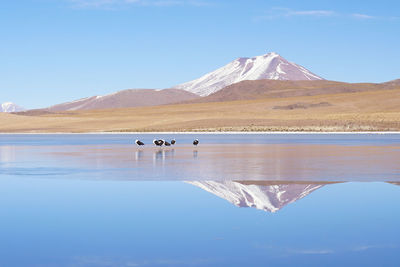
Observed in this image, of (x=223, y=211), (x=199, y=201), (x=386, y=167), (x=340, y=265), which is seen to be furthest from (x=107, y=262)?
(x=386, y=167)

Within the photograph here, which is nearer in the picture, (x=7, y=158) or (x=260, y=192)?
(x=260, y=192)

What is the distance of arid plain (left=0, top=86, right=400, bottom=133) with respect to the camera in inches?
2643

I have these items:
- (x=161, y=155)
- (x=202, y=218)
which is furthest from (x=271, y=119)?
(x=202, y=218)

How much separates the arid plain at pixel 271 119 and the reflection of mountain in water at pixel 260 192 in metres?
48.9

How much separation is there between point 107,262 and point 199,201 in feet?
14.0

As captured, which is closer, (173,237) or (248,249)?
(248,249)

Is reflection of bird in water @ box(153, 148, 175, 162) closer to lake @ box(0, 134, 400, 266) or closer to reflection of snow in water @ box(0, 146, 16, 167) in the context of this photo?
reflection of snow in water @ box(0, 146, 16, 167)

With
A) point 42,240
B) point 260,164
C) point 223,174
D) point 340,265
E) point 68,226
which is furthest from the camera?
point 260,164

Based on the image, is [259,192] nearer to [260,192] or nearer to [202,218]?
[260,192]

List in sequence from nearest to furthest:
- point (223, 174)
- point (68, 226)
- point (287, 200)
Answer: point (68, 226) → point (287, 200) → point (223, 174)

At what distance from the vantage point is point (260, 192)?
1173 cm

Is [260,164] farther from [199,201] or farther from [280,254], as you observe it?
[280,254]

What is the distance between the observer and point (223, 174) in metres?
15.5

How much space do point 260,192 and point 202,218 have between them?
3.01 metres
